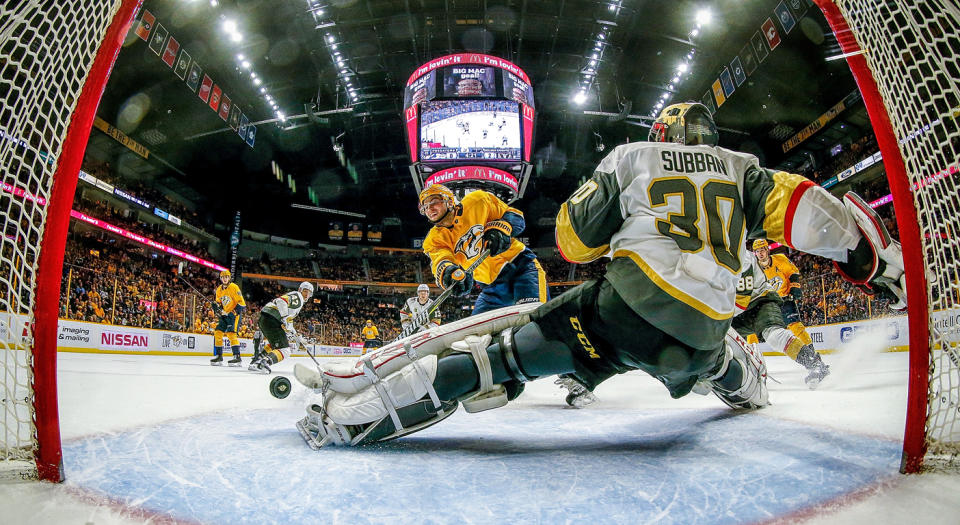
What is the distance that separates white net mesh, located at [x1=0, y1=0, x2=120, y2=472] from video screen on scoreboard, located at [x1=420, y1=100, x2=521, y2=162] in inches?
323

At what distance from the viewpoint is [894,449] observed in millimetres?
1392

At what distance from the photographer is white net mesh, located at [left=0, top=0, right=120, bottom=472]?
1.18 meters

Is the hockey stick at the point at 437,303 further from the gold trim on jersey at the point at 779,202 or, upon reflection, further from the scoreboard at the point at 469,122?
the scoreboard at the point at 469,122

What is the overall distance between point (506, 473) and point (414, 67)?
15.4 meters

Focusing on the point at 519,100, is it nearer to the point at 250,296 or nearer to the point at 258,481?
the point at 258,481

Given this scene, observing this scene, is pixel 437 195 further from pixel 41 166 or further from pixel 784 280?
pixel 784 280

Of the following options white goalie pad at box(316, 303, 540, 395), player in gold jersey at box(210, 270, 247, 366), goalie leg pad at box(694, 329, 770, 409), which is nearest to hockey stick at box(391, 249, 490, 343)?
white goalie pad at box(316, 303, 540, 395)

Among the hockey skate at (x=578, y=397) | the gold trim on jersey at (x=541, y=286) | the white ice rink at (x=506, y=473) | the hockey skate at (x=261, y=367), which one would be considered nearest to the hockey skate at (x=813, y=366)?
the white ice rink at (x=506, y=473)

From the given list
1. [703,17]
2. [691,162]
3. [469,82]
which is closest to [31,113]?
[691,162]

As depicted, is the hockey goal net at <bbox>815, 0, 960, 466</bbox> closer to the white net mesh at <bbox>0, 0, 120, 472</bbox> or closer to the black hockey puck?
the white net mesh at <bbox>0, 0, 120, 472</bbox>

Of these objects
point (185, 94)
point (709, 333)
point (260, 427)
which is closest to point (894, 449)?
point (709, 333)

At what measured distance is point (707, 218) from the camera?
4.55ft

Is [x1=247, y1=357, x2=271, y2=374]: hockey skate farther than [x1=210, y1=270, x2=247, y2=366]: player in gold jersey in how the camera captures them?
No

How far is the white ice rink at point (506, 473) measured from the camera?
3.22 feet
